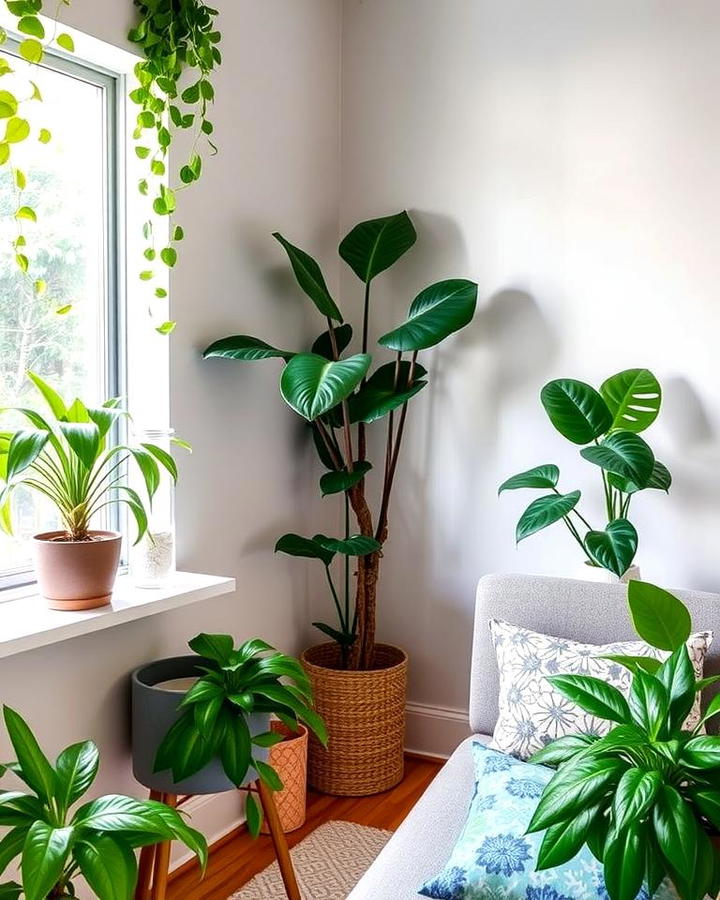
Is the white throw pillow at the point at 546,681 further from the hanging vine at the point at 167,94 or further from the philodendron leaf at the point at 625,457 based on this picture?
the hanging vine at the point at 167,94

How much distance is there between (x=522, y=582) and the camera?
2207 millimetres

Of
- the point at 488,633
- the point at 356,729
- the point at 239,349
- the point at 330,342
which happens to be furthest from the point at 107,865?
the point at 330,342

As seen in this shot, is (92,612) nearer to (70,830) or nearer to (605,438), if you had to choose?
(70,830)

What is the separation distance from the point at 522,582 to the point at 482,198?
134cm

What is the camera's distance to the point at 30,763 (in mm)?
1569

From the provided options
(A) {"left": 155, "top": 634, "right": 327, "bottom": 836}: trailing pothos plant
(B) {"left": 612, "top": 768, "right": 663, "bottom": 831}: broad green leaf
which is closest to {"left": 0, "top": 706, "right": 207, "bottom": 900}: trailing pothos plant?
(A) {"left": 155, "top": 634, "right": 327, "bottom": 836}: trailing pothos plant

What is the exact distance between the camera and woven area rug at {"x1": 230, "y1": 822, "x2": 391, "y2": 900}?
228 centimetres

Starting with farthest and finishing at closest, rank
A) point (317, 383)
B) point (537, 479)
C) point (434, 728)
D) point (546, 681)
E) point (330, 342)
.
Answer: point (434, 728) → point (330, 342) → point (537, 479) → point (317, 383) → point (546, 681)

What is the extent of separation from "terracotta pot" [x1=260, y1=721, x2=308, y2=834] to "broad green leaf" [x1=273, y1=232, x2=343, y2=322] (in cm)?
123

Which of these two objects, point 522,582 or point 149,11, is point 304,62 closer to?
point 149,11

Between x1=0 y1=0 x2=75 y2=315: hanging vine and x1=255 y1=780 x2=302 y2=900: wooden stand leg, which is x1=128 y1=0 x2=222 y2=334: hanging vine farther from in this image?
x1=255 y1=780 x2=302 y2=900: wooden stand leg

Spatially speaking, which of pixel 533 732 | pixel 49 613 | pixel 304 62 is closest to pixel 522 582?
pixel 533 732

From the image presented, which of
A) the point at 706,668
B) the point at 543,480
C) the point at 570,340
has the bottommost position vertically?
the point at 706,668

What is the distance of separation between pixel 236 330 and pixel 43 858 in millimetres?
1563
